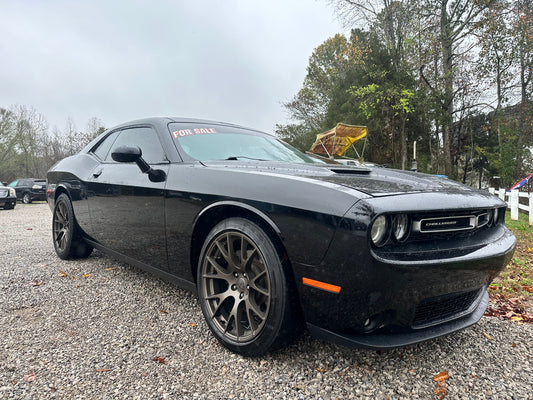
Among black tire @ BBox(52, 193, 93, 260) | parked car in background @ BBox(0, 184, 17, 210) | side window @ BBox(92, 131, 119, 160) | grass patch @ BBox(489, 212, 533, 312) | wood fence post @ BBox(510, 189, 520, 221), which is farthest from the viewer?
parked car in background @ BBox(0, 184, 17, 210)

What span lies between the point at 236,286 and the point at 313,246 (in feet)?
1.95

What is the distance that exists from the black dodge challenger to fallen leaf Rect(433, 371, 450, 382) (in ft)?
0.79

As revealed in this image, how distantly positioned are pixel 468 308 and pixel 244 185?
136cm

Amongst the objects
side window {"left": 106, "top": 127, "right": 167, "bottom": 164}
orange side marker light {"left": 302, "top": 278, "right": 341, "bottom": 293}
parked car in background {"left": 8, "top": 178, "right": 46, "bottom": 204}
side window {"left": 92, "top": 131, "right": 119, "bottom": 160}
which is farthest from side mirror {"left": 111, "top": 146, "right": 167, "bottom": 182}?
parked car in background {"left": 8, "top": 178, "right": 46, "bottom": 204}

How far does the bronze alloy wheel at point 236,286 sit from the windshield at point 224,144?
2.51 feet

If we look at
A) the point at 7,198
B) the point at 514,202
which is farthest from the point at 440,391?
→ the point at 7,198

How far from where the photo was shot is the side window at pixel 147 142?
256cm

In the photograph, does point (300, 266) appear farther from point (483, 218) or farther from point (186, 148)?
point (186, 148)

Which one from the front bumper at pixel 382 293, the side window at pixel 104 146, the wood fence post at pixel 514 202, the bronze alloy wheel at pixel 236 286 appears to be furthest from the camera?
the wood fence post at pixel 514 202

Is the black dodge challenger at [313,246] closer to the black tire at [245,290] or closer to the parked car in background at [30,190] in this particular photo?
the black tire at [245,290]

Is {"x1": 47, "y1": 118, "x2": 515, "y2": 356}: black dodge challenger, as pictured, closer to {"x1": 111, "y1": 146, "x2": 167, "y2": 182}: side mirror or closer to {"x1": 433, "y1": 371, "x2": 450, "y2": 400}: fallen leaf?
{"x1": 111, "y1": 146, "x2": 167, "y2": 182}: side mirror

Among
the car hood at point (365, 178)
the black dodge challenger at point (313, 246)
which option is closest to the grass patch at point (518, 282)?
the black dodge challenger at point (313, 246)

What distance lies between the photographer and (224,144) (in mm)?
2621

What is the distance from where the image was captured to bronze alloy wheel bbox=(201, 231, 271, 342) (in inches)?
67.8
